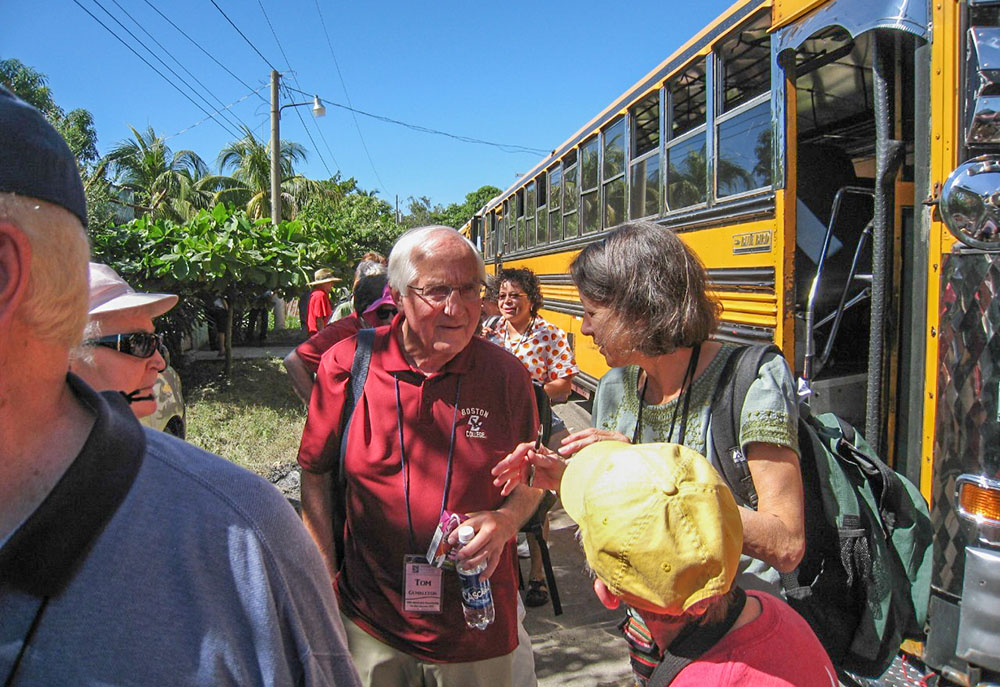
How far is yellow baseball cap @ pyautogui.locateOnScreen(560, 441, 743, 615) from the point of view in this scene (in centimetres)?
129

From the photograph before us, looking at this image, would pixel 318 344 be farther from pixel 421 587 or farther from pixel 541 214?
pixel 541 214

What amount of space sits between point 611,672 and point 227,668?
3.03 metres

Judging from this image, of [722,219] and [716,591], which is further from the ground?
[722,219]

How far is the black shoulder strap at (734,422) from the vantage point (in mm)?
1756

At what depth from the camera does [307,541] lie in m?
0.97

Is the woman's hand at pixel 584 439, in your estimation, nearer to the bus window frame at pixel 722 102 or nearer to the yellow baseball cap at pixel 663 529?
the yellow baseball cap at pixel 663 529

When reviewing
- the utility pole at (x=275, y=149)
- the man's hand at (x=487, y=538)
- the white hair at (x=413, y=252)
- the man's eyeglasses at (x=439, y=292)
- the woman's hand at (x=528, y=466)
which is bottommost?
the man's hand at (x=487, y=538)

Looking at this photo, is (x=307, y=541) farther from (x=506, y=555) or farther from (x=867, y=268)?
(x=867, y=268)

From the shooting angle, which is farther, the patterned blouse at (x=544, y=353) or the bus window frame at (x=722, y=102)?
the patterned blouse at (x=544, y=353)

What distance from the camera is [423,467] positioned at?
1975 mm

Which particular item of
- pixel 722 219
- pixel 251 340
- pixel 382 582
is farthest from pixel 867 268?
pixel 251 340

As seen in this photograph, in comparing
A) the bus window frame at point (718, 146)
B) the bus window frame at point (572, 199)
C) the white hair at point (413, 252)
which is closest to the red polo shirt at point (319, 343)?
the white hair at point (413, 252)

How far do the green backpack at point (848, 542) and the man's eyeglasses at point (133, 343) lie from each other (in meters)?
1.79

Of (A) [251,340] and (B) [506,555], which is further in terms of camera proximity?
(A) [251,340]
